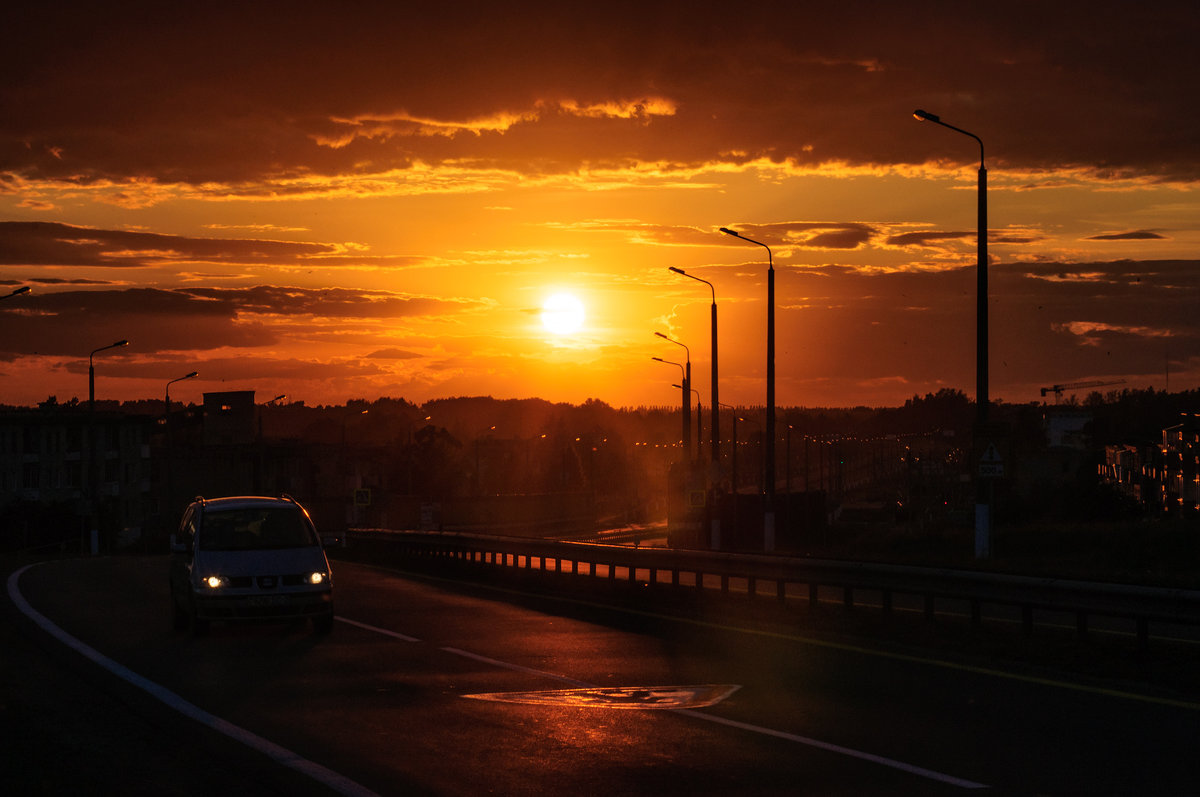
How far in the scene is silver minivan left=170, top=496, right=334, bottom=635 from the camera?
16719 mm

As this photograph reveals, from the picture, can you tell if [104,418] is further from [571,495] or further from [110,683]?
[110,683]

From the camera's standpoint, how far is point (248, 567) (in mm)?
17000

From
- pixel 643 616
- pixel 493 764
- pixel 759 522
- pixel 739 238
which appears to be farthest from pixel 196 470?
pixel 493 764

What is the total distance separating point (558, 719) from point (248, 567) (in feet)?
24.5

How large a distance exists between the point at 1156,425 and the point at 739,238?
14872 cm

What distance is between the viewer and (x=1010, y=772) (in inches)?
332

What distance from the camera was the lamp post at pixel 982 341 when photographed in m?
24.7

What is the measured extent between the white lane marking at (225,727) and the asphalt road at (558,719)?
1.5 inches

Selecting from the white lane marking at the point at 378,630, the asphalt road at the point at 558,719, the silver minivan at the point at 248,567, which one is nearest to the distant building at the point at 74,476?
the white lane marking at the point at 378,630

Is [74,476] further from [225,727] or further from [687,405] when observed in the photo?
[225,727]

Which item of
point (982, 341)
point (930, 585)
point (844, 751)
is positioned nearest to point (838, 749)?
A: point (844, 751)

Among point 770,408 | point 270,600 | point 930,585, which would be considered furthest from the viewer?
point 770,408

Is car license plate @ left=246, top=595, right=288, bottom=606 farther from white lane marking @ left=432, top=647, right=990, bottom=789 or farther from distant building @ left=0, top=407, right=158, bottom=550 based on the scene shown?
distant building @ left=0, top=407, right=158, bottom=550

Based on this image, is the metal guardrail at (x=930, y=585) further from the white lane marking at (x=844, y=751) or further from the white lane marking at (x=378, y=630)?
the white lane marking at (x=378, y=630)
